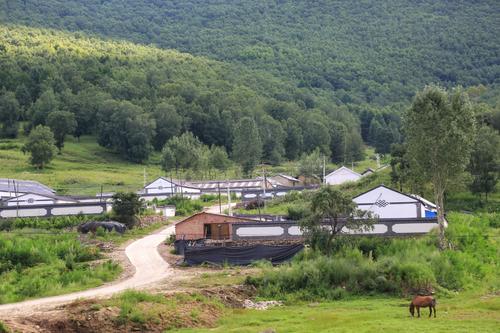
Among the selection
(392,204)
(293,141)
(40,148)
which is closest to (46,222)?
(392,204)

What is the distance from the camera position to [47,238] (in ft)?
144

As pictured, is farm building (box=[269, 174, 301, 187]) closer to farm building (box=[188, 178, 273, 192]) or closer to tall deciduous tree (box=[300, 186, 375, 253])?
farm building (box=[188, 178, 273, 192])

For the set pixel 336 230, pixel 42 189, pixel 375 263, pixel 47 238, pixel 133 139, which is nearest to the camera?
pixel 375 263

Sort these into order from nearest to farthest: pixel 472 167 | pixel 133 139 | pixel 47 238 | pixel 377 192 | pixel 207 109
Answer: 1. pixel 47 238
2. pixel 377 192
3. pixel 472 167
4. pixel 133 139
5. pixel 207 109

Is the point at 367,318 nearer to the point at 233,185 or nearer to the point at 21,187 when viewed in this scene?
the point at 21,187

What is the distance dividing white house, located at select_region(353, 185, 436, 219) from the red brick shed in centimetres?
947

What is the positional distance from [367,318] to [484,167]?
40.2 metres

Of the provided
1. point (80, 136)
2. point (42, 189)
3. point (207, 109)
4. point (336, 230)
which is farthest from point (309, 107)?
point (336, 230)

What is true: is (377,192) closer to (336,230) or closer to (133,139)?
(336,230)

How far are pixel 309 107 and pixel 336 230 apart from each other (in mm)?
150808

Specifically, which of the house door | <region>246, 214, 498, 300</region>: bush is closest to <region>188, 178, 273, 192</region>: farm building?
the house door

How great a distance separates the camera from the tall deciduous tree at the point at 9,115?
128 meters

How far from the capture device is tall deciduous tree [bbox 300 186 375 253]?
36.6 metres

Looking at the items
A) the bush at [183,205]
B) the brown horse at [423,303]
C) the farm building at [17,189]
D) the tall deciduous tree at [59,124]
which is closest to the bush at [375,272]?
the brown horse at [423,303]
